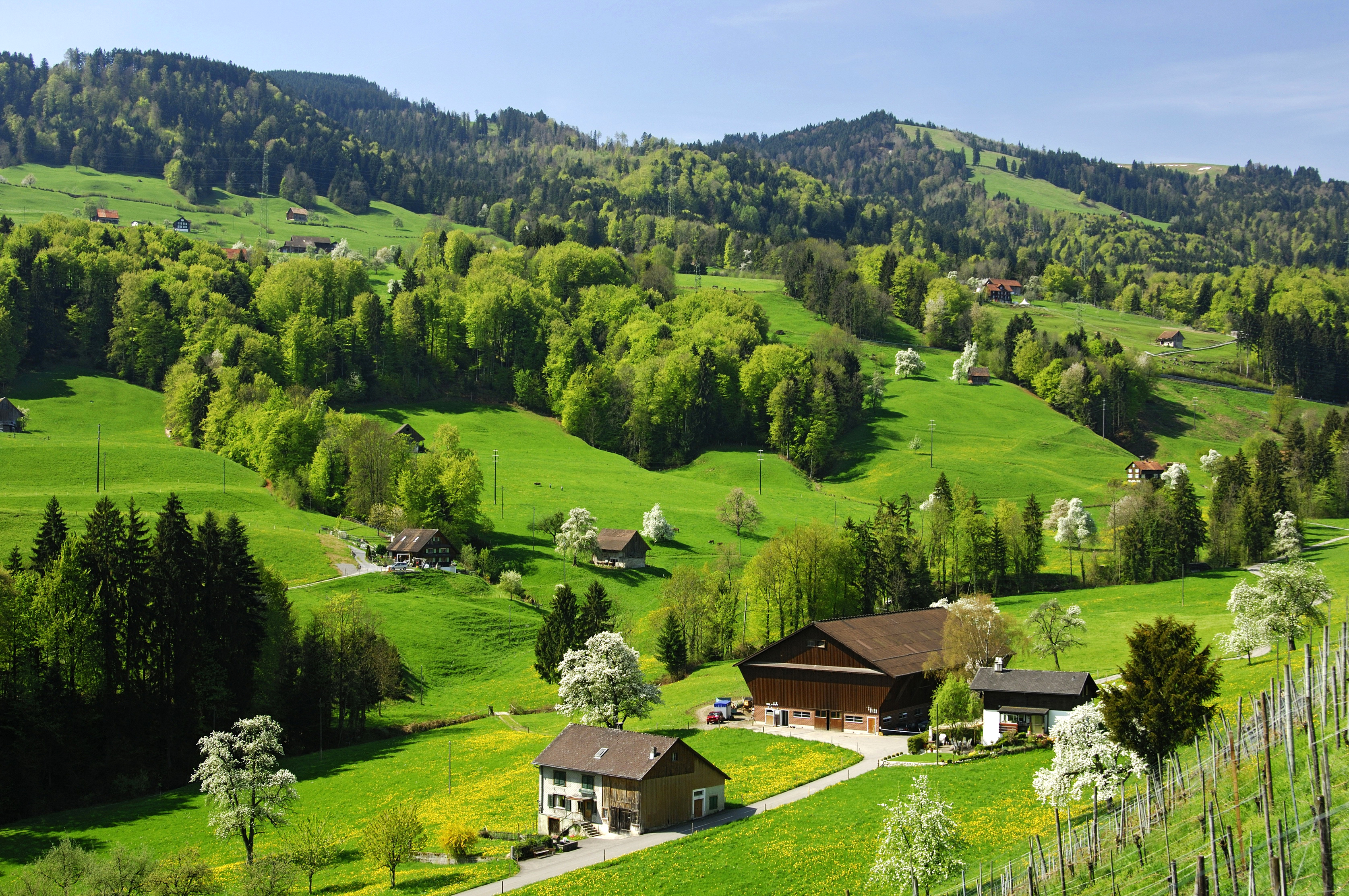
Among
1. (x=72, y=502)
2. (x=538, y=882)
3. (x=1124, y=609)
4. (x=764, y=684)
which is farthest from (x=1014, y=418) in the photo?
(x=538, y=882)

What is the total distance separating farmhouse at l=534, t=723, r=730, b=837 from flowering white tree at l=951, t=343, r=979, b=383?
400ft

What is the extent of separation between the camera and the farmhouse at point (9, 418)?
110750mm

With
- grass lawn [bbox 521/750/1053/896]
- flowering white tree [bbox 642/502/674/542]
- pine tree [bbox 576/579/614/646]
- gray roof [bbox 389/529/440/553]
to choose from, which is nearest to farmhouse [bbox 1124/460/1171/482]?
flowering white tree [bbox 642/502/674/542]

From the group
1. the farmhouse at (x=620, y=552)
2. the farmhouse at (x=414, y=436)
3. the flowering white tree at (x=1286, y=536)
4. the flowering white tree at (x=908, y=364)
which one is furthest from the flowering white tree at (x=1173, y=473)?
the farmhouse at (x=414, y=436)

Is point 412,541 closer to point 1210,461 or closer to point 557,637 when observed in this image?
point 557,637

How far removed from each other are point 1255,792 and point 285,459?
9725cm

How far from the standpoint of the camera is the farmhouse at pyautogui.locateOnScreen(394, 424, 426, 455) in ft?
386

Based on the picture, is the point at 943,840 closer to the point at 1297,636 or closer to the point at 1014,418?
the point at 1297,636

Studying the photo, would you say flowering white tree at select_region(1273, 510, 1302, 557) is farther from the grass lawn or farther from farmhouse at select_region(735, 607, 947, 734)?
the grass lawn

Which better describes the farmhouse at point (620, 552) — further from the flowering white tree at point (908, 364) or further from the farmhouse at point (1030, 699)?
the flowering white tree at point (908, 364)

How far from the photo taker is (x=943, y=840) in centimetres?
3039

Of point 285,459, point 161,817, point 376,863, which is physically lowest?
point 161,817

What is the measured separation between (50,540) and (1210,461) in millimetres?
124311

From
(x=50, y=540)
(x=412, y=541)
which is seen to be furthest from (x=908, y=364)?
(x=50, y=540)
